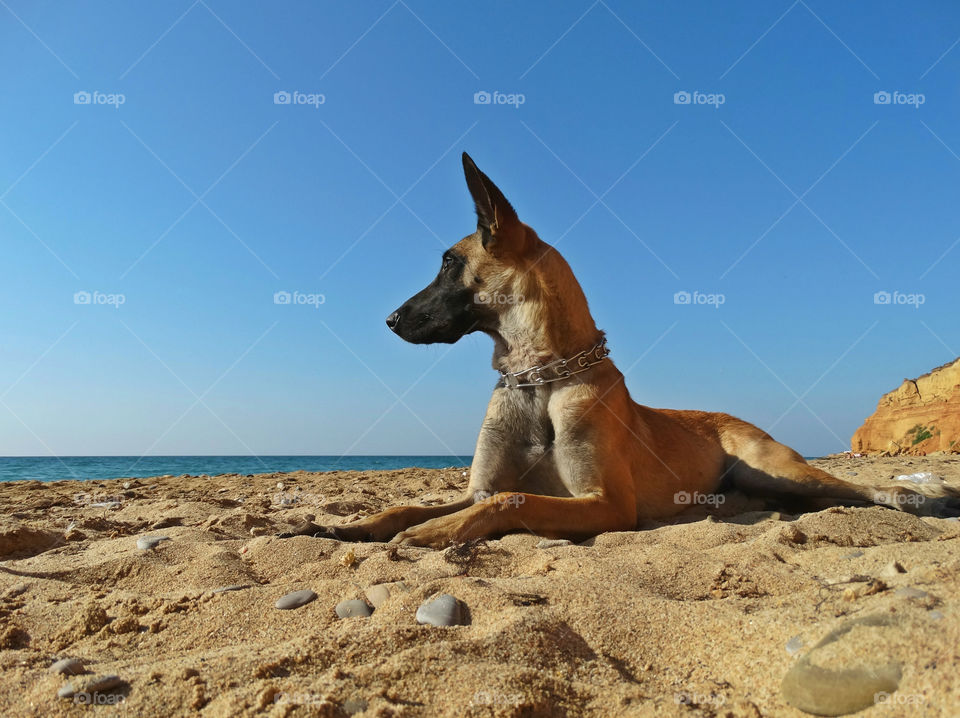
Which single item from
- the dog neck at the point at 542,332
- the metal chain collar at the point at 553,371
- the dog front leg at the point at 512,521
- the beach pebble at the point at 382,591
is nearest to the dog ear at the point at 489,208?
the dog neck at the point at 542,332

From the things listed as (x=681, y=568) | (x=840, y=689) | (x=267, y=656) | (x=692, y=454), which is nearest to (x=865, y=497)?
(x=692, y=454)

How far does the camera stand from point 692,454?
5430mm

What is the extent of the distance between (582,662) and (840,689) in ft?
2.28

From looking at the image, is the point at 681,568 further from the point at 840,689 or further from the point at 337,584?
the point at 337,584

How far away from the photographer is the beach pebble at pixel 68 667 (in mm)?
1844

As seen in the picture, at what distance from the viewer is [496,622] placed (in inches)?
81.8

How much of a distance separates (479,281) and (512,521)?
1.96m

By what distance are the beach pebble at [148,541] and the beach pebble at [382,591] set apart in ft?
5.32

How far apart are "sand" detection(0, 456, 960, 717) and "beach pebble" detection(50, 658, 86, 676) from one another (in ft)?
0.10

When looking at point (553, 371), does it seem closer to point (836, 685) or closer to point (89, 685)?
point (836, 685)

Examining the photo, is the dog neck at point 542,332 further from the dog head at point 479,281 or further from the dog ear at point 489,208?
the dog ear at point 489,208

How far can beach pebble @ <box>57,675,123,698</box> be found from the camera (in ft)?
5.57

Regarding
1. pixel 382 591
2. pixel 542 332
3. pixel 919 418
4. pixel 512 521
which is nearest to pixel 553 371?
pixel 542 332

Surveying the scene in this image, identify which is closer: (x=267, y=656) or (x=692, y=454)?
(x=267, y=656)
